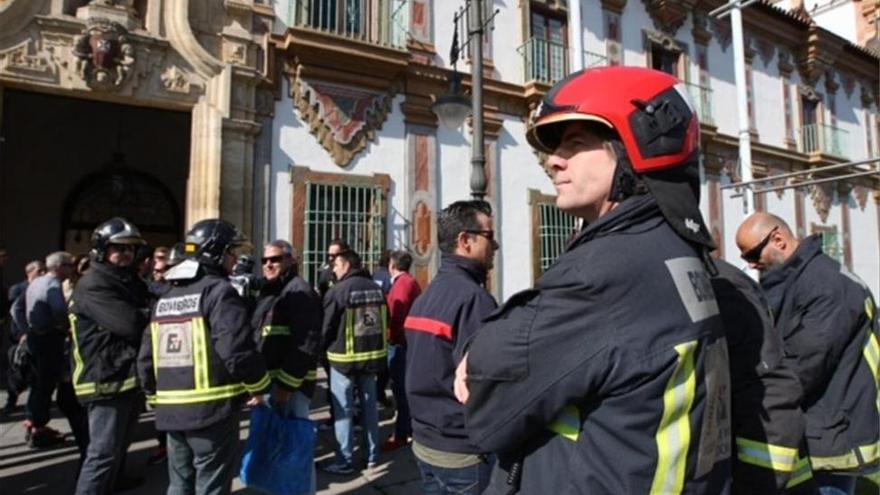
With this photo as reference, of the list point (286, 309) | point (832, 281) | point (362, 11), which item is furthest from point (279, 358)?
point (362, 11)

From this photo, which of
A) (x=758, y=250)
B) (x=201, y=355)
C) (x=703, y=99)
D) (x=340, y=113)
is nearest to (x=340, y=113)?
(x=340, y=113)

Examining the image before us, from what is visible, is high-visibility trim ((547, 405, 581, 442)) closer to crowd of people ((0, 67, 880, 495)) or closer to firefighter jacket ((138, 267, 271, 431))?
crowd of people ((0, 67, 880, 495))

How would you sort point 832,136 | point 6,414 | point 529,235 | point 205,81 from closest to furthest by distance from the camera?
point 6,414, point 205,81, point 529,235, point 832,136

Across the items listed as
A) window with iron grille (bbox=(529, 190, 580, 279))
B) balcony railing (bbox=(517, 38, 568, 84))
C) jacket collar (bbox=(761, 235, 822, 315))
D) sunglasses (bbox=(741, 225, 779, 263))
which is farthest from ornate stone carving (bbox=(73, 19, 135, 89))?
jacket collar (bbox=(761, 235, 822, 315))

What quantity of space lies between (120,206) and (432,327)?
11631 mm

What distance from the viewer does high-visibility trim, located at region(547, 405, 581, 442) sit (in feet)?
3.86

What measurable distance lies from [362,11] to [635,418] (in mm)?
9809

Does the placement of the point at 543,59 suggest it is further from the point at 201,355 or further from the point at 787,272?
the point at 201,355

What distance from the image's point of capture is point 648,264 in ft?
3.81

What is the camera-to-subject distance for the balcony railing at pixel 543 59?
11.2 meters

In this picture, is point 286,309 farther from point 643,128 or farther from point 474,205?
point 643,128

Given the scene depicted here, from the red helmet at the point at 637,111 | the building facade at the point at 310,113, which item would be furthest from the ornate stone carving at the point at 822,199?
the red helmet at the point at 637,111

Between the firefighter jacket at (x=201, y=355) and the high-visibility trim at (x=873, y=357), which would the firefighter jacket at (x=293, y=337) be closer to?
the firefighter jacket at (x=201, y=355)

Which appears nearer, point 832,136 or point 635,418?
point 635,418
